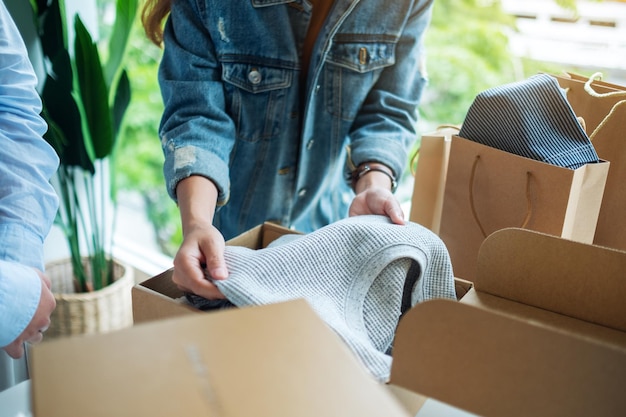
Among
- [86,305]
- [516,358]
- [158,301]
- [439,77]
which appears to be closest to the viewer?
[516,358]

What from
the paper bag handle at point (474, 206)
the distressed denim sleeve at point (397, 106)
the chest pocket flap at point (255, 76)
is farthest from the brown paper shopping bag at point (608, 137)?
the chest pocket flap at point (255, 76)

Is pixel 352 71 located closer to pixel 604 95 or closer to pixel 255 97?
pixel 255 97

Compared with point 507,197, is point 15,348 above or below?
below

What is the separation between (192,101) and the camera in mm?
1029

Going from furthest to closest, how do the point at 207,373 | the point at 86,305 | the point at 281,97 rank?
1. the point at 86,305
2. the point at 281,97
3. the point at 207,373

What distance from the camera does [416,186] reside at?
107 cm

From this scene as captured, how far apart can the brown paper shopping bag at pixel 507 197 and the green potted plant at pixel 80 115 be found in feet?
3.79

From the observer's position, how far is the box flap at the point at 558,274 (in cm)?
68

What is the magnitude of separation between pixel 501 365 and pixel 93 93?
1494 mm

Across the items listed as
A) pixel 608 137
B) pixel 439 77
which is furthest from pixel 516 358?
pixel 439 77

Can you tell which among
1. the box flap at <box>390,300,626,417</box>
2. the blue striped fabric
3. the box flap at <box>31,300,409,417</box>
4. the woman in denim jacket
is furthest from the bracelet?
the box flap at <box>31,300,409,417</box>

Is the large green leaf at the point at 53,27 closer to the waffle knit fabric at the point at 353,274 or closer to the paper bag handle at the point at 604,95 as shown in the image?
the waffle knit fabric at the point at 353,274

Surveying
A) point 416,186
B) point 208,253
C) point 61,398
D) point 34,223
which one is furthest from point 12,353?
point 416,186

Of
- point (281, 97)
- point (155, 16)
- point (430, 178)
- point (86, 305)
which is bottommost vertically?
point (86, 305)
